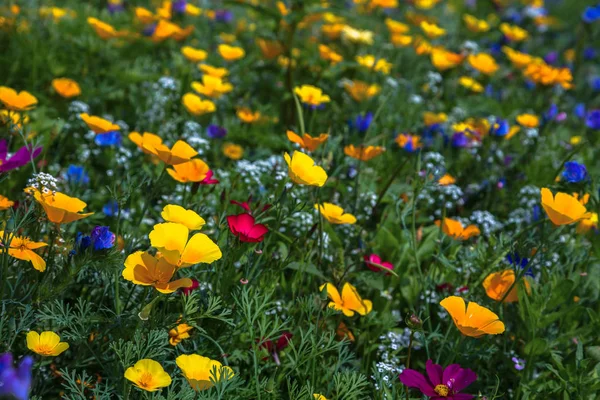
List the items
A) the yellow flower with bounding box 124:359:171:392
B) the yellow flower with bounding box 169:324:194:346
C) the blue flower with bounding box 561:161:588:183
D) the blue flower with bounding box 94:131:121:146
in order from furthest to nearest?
the blue flower with bounding box 94:131:121:146
the blue flower with bounding box 561:161:588:183
the yellow flower with bounding box 169:324:194:346
the yellow flower with bounding box 124:359:171:392

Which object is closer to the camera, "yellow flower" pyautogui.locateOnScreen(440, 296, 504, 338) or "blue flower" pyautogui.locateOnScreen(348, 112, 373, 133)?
"yellow flower" pyautogui.locateOnScreen(440, 296, 504, 338)

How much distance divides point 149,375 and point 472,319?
2.25 feet

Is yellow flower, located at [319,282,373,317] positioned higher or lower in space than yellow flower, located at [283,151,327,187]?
lower

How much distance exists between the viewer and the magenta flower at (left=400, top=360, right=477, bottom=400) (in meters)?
1.38

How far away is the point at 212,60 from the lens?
3.45 meters

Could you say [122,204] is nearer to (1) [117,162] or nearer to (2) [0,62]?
(1) [117,162]

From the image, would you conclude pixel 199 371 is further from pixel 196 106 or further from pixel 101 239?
pixel 196 106

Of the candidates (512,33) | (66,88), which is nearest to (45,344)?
(66,88)

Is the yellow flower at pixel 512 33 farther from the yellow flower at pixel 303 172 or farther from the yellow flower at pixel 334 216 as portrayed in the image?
the yellow flower at pixel 303 172

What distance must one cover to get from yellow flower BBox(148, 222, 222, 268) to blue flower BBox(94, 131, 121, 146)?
121cm

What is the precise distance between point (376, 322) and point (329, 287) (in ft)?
0.66

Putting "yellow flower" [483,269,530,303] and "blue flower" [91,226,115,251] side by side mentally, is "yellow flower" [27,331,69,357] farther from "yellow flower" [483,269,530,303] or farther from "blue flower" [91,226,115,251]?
"yellow flower" [483,269,530,303]

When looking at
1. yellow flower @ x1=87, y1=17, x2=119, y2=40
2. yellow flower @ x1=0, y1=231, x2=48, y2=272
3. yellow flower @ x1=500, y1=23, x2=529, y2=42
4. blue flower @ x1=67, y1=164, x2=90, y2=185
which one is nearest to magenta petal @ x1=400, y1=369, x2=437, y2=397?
yellow flower @ x1=0, y1=231, x2=48, y2=272

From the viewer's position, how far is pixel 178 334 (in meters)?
1.49
